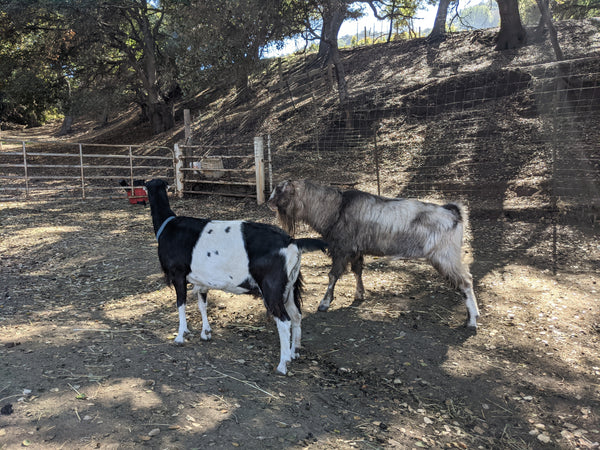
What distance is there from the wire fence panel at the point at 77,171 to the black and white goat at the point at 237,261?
328 inches

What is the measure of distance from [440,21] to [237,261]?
21486 mm

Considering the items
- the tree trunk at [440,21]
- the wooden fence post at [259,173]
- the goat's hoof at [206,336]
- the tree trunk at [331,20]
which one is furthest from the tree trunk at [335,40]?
the goat's hoof at [206,336]

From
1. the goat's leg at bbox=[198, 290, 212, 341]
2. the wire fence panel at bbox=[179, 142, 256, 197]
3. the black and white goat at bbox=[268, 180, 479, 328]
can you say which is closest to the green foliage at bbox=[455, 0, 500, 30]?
the wire fence panel at bbox=[179, 142, 256, 197]

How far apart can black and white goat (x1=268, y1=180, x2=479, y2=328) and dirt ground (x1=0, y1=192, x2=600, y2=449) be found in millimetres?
549

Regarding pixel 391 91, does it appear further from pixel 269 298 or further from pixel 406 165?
pixel 269 298

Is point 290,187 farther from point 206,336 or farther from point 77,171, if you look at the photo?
point 77,171

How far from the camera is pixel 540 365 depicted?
388 centimetres

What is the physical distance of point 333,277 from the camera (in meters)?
5.11

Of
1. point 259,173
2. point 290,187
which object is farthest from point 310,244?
point 259,173

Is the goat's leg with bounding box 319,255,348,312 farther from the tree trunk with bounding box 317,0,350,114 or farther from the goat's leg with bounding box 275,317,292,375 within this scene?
the tree trunk with bounding box 317,0,350,114

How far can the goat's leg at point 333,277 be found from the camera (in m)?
5.07

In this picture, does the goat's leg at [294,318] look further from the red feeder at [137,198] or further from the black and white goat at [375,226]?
the red feeder at [137,198]

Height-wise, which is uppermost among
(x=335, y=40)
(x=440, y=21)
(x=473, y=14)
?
(x=473, y=14)

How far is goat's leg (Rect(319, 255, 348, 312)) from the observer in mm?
5070
